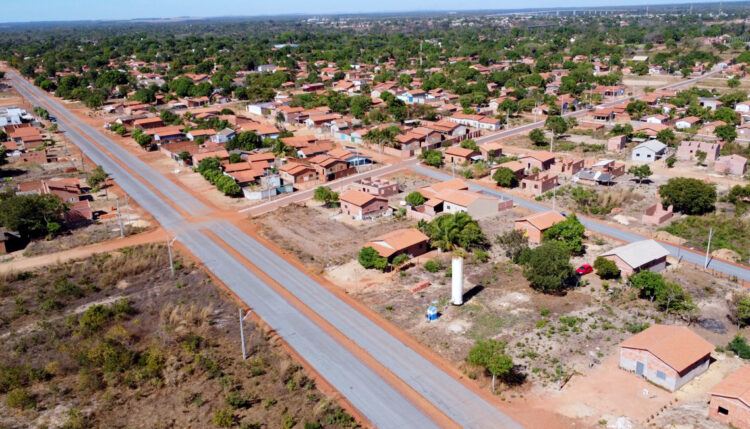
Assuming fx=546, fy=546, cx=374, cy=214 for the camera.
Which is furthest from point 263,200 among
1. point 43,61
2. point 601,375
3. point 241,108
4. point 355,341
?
point 43,61

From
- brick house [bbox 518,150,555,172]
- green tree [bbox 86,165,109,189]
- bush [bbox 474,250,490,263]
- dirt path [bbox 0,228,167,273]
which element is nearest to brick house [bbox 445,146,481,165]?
brick house [bbox 518,150,555,172]

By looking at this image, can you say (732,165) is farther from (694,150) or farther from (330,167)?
(330,167)

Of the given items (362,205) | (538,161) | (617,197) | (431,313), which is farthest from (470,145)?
(431,313)

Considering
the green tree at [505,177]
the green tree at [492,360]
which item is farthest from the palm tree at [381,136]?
the green tree at [492,360]

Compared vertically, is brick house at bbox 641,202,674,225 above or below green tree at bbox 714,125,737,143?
below

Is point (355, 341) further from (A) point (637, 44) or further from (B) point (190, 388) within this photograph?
(A) point (637, 44)

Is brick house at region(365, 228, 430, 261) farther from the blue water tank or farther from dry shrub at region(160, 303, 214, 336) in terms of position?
dry shrub at region(160, 303, 214, 336)

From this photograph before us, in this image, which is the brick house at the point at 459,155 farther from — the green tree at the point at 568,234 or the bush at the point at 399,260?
the bush at the point at 399,260
